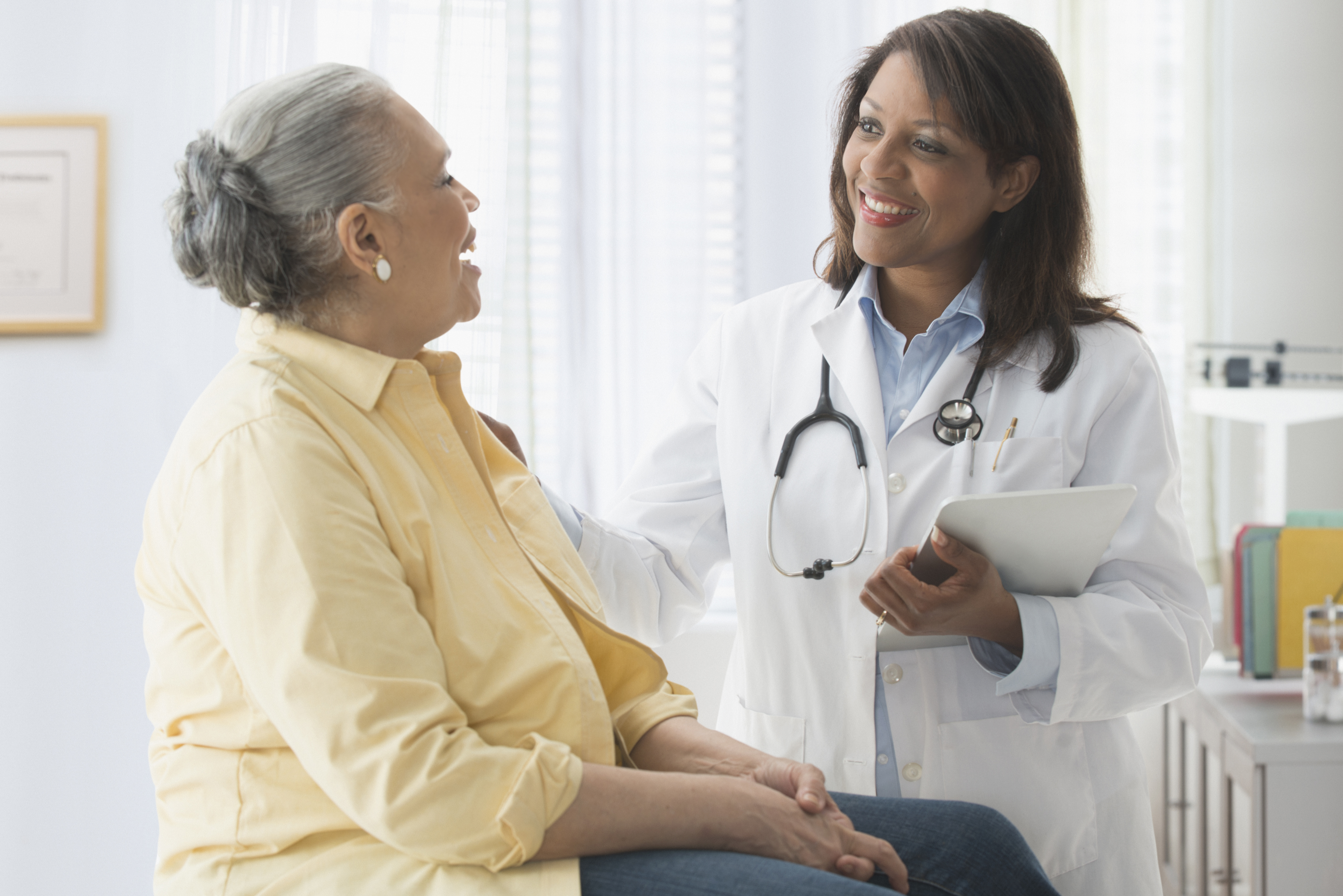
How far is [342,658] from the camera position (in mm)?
856

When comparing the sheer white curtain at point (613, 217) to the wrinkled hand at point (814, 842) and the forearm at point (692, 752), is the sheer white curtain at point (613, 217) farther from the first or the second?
the wrinkled hand at point (814, 842)

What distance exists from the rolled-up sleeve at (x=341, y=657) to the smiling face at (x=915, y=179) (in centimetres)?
84

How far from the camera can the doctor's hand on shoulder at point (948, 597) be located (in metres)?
1.21

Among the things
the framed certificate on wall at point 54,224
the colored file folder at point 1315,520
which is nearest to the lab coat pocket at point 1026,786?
the colored file folder at point 1315,520

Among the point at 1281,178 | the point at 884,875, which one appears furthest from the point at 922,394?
the point at 1281,178

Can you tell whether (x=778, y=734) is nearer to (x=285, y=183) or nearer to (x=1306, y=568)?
(x=285, y=183)

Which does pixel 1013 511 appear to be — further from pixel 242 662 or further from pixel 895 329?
pixel 242 662

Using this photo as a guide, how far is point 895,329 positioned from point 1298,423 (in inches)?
59.3

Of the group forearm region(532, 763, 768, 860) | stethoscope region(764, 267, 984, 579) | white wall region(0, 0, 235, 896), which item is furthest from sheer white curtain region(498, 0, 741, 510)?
forearm region(532, 763, 768, 860)

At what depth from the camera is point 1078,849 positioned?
1.33 meters

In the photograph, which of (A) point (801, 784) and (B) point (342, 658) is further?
(A) point (801, 784)

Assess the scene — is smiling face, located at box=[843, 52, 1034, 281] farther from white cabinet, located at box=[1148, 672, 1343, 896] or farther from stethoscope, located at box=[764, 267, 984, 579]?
white cabinet, located at box=[1148, 672, 1343, 896]

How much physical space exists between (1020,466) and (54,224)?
214 cm

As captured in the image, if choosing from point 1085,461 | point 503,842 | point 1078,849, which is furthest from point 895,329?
point 503,842
